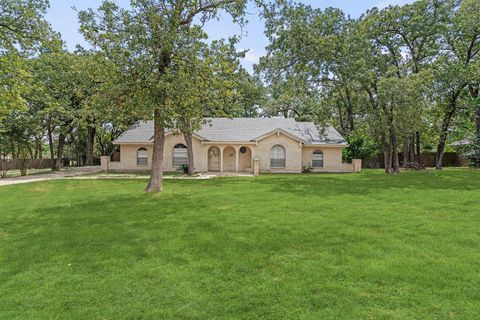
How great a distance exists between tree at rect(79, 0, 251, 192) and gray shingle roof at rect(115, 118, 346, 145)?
15.4 meters

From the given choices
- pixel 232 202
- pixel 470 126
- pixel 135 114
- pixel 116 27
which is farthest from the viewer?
pixel 470 126

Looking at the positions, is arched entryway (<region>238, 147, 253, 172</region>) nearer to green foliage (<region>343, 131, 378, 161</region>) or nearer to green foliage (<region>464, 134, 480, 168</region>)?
green foliage (<region>343, 131, 378, 161</region>)

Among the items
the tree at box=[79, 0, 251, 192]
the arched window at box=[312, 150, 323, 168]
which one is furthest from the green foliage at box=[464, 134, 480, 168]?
the tree at box=[79, 0, 251, 192]

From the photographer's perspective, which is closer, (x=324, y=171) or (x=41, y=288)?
(x=41, y=288)

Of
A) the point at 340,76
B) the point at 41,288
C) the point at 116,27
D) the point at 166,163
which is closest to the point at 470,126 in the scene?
the point at 340,76

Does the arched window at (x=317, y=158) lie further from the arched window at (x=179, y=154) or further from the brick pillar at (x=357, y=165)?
the arched window at (x=179, y=154)

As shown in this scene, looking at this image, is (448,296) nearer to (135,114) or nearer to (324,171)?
(135,114)

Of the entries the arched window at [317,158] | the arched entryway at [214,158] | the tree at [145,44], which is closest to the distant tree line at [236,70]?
the tree at [145,44]

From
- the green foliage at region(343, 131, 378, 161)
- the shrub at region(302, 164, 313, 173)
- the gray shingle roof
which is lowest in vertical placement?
the shrub at region(302, 164, 313, 173)

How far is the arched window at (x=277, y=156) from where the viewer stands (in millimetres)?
30438

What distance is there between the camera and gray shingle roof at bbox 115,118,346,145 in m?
30.5

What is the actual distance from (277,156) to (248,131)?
3.53m

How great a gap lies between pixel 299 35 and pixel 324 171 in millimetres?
13577

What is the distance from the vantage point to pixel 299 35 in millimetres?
21766
